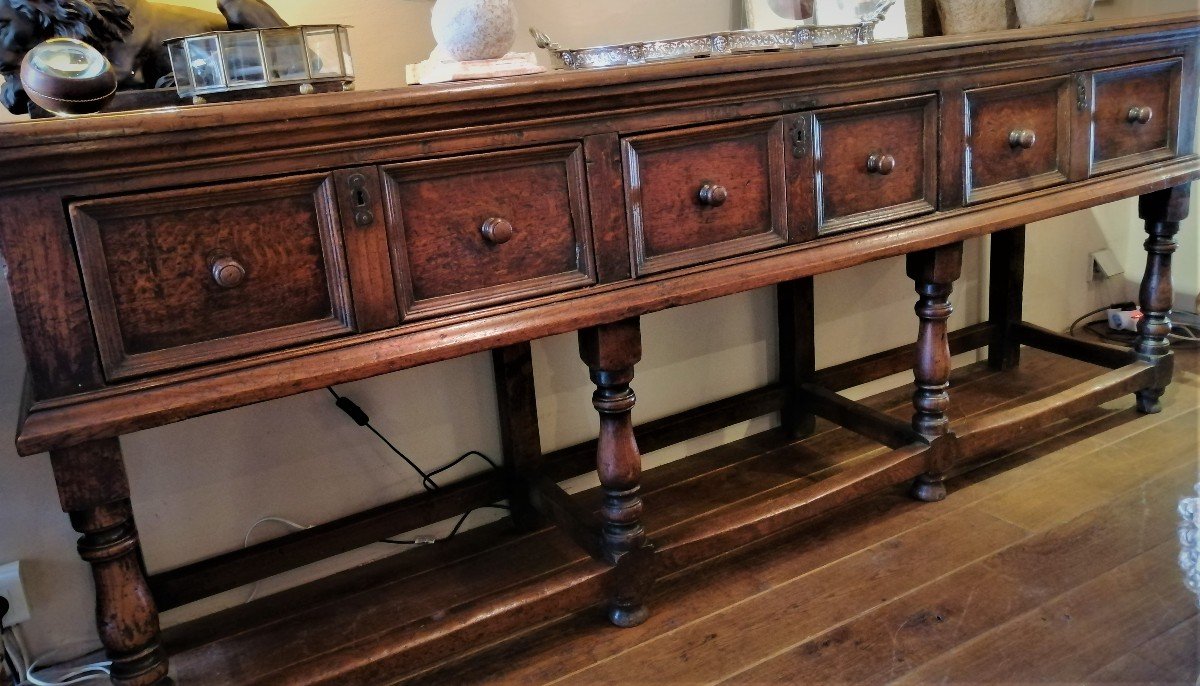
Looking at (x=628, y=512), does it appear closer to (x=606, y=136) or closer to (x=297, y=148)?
(x=606, y=136)

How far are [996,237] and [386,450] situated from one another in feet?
5.15

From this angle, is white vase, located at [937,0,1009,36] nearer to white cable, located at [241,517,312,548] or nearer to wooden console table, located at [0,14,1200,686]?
wooden console table, located at [0,14,1200,686]

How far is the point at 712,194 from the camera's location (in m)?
1.30

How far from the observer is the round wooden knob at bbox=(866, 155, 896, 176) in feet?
4.76

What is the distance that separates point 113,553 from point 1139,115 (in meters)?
1.83

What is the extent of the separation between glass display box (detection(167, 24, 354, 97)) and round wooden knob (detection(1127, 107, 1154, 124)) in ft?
4.80

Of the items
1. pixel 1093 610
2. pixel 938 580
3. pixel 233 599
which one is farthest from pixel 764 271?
pixel 233 599

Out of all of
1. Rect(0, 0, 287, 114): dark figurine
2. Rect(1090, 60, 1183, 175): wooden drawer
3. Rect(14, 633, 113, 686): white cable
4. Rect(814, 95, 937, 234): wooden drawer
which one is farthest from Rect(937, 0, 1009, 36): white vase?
Rect(14, 633, 113, 686): white cable

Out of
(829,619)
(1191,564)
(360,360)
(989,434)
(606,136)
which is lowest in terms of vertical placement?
(829,619)

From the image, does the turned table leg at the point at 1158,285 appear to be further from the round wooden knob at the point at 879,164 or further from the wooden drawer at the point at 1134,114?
the round wooden knob at the point at 879,164

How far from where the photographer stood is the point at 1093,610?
1372 mm

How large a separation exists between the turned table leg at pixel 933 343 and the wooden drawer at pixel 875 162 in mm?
117

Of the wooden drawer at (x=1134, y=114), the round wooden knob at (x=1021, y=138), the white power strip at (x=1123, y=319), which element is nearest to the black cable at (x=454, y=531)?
the round wooden knob at (x=1021, y=138)

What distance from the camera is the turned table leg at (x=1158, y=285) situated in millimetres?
1905
